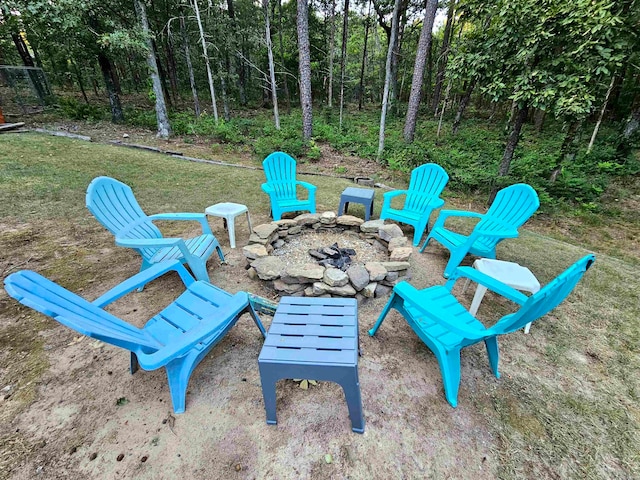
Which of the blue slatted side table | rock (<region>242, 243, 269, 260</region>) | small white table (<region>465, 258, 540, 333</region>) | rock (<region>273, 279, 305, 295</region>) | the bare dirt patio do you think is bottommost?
the bare dirt patio

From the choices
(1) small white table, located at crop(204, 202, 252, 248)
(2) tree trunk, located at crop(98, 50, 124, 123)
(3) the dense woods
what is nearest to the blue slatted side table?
(1) small white table, located at crop(204, 202, 252, 248)

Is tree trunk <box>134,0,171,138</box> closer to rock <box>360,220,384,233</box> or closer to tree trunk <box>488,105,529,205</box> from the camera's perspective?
rock <box>360,220,384,233</box>

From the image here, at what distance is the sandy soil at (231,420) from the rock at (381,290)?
0.52 metres

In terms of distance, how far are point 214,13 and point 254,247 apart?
35.5 ft

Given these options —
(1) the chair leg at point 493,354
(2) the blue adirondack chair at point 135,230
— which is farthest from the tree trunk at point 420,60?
(1) the chair leg at point 493,354

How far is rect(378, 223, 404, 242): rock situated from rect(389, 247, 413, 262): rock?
1.06 ft

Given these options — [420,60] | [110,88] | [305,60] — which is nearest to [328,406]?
[305,60]

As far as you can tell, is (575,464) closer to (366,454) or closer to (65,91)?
(366,454)

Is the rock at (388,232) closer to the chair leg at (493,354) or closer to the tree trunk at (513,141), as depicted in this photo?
the chair leg at (493,354)

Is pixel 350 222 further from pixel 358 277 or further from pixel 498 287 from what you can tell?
pixel 498 287

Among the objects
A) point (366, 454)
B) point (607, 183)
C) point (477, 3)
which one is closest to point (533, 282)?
point (366, 454)

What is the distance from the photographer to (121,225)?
7.55ft

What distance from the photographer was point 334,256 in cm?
279

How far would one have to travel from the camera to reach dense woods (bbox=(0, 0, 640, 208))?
120 inches
